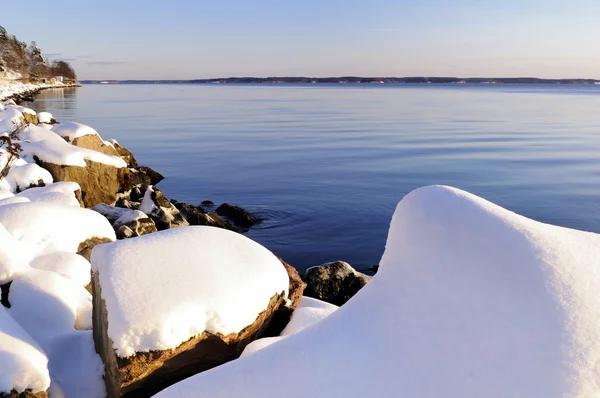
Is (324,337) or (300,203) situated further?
(300,203)

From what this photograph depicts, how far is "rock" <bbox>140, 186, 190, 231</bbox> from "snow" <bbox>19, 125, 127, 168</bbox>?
1475mm

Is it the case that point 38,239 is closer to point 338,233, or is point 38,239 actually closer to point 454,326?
point 454,326

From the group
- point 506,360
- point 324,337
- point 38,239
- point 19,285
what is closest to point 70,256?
point 38,239

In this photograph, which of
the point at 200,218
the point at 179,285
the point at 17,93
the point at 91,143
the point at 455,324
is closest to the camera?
the point at 455,324

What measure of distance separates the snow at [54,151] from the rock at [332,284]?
6.23 metres

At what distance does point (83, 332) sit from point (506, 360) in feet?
12.5

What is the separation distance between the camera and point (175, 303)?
4.13 m

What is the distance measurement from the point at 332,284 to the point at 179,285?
410cm

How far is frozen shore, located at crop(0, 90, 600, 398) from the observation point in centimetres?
252

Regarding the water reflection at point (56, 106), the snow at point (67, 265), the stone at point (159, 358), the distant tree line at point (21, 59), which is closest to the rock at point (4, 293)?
the snow at point (67, 265)

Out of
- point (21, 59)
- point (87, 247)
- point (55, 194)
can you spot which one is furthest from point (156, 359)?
point (21, 59)

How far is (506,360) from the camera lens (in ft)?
8.16

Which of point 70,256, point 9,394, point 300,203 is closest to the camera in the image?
point 9,394

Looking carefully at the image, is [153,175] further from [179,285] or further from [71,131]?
[179,285]
